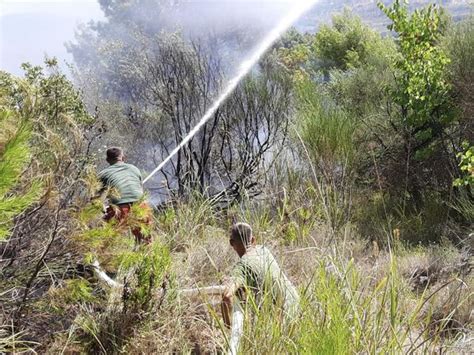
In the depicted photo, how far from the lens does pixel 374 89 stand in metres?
10.4

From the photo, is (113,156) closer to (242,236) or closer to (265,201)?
(265,201)

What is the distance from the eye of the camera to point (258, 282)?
8.54 feet

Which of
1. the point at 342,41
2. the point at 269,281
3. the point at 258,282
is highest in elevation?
the point at 269,281

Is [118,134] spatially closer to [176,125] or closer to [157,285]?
[176,125]

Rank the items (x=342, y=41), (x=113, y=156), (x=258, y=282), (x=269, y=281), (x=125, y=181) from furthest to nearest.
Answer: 1. (x=342, y=41)
2. (x=113, y=156)
3. (x=125, y=181)
4. (x=258, y=282)
5. (x=269, y=281)

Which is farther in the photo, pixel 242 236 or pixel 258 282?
pixel 242 236

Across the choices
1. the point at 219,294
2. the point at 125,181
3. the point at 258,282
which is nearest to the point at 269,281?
the point at 258,282

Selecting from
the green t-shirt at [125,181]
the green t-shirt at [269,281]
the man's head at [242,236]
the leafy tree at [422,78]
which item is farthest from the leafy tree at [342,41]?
the green t-shirt at [269,281]

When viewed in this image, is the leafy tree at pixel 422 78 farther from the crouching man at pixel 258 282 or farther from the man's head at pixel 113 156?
the crouching man at pixel 258 282

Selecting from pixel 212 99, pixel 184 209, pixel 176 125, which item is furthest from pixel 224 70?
pixel 184 209

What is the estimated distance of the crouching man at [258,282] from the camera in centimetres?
212

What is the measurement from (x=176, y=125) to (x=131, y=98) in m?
9.07

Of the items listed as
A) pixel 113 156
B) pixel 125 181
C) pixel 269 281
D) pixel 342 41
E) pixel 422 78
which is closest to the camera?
pixel 269 281

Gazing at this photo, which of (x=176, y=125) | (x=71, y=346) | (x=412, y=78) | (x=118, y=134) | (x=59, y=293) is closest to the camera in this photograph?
(x=59, y=293)
